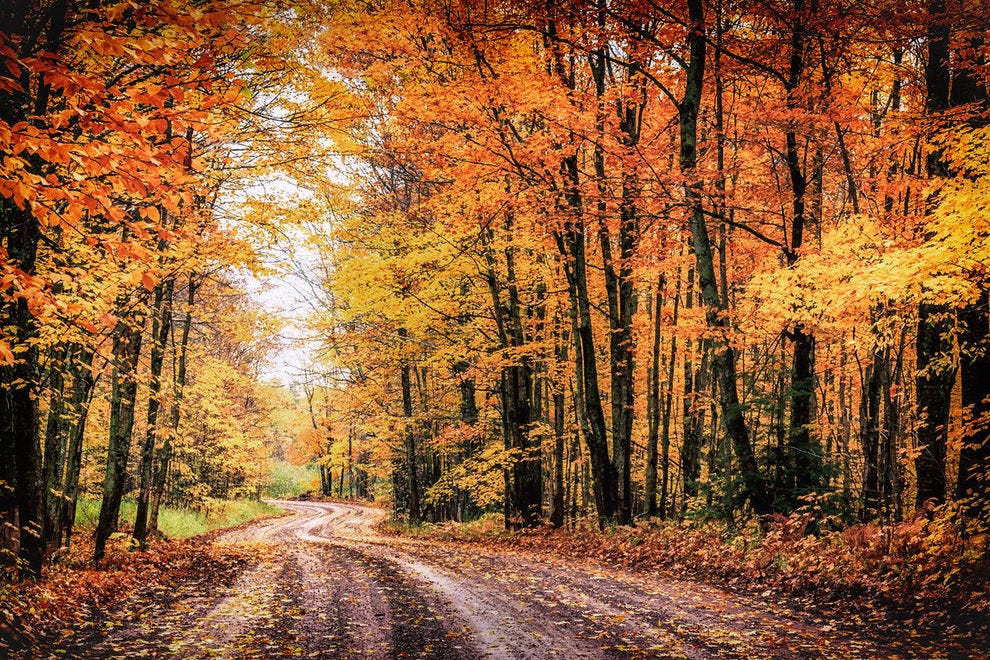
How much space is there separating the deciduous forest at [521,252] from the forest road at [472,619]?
0.17 m

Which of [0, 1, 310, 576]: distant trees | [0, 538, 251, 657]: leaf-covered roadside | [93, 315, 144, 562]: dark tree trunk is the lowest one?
[0, 538, 251, 657]: leaf-covered roadside

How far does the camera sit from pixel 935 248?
7.26 m

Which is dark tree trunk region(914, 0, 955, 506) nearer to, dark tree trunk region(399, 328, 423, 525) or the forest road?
the forest road

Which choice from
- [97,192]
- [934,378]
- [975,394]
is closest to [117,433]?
[97,192]

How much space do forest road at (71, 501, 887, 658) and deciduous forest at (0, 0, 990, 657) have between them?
6.6 inches

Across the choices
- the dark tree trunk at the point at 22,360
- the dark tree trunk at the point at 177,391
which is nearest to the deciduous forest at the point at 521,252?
the dark tree trunk at the point at 22,360

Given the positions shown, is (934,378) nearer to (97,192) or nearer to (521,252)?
(97,192)

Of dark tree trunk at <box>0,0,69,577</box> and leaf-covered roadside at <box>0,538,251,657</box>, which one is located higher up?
dark tree trunk at <box>0,0,69,577</box>

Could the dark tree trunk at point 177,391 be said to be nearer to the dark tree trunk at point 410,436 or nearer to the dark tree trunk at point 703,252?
the dark tree trunk at point 410,436

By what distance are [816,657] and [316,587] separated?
7.01m

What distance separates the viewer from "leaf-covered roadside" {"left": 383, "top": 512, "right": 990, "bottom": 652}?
662cm

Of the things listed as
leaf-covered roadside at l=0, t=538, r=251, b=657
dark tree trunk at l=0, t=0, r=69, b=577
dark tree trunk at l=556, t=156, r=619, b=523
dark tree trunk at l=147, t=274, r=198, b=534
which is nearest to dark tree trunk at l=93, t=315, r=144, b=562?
leaf-covered roadside at l=0, t=538, r=251, b=657

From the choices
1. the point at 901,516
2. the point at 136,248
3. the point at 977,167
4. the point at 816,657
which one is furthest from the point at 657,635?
the point at 977,167

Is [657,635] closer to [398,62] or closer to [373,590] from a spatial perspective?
[373,590]
